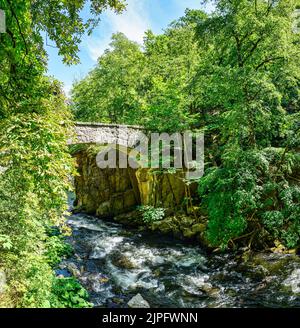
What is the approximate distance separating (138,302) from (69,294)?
1696mm

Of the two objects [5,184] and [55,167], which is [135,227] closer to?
[5,184]

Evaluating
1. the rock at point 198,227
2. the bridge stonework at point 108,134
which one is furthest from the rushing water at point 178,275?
the bridge stonework at point 108,134

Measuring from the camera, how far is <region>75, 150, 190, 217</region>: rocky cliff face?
13.9 metres

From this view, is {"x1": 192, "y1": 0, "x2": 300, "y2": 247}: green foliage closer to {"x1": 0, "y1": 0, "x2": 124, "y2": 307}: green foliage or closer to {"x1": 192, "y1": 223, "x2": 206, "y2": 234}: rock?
{"x1": 192, "y1": 223, "x2": 206, "y2": 234}: rock

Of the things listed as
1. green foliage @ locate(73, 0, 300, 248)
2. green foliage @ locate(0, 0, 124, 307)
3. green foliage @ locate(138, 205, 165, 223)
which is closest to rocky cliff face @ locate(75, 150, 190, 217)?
green foliage @ locate(138, 205, 165, 223)

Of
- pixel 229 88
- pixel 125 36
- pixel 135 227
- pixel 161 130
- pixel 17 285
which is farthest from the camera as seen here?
pixel 125 36

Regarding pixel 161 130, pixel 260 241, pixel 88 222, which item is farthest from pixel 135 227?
pixel 260 241

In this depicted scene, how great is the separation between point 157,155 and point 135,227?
382 cm

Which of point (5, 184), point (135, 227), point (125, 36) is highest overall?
point (125, 36)

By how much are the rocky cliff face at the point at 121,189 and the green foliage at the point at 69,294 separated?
6921 millimetres

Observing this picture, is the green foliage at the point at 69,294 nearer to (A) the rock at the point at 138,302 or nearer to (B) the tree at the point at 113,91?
(A) the rock at the point at 138,302

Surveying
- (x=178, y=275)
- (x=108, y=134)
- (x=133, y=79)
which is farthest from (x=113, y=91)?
(x=178, y=275)

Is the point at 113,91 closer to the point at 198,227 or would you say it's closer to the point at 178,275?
the point at 198,227

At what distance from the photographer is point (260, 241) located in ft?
32.2
